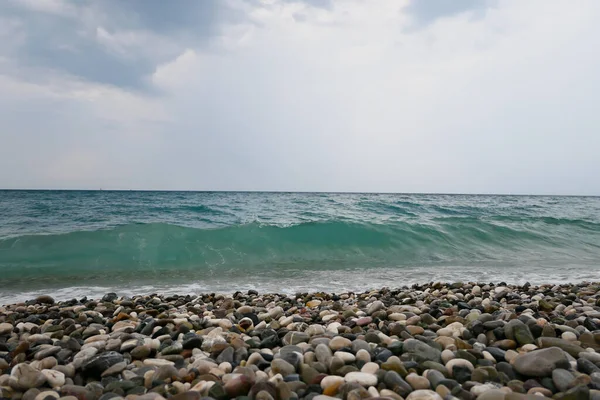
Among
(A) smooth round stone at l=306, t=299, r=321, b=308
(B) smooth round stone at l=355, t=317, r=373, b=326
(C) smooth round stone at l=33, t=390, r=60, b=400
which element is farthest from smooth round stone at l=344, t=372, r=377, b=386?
(A) smooth round stone at l=306, t=299, r=321, b=308

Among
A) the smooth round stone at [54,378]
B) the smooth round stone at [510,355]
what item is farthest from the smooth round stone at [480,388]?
the smooth round stone at [54,378]

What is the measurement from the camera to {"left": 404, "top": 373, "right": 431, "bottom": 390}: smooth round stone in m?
1.82

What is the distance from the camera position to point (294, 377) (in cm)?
194

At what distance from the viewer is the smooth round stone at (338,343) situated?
2.32m

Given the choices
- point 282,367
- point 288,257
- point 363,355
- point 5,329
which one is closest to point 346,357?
point 363,355

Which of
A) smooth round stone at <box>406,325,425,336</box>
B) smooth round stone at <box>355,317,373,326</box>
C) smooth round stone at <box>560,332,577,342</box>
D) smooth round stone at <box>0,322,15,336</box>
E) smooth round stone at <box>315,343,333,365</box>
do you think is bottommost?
smooth round stone at <box>0,322,15,336</box>

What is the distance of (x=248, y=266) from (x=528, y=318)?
5.67 metres

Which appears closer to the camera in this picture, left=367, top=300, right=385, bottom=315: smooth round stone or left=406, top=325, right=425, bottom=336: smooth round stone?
left=406, top=325, right=425, bottom=336: smooth round stone

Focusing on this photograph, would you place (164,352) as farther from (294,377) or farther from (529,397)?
(529,397)

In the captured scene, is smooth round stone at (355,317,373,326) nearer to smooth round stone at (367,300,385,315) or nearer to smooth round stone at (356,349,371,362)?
smooth round stone at (367,300,385,315)

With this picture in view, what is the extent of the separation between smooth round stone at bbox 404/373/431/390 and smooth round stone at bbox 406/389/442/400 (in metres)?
0.10

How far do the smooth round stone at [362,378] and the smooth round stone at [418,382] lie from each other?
19cm

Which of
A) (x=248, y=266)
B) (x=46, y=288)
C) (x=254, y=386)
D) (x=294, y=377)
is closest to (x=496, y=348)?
(x=294, y=377)

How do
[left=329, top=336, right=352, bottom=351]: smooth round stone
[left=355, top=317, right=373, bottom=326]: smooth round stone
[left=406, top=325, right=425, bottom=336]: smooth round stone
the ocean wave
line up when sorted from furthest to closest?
the ocean wave
[left=355, top=317, right=373, bottom=326]: smooth round stone
[left=406, top=325, right=425, bottom=336]: smooth round stone
[left=329, top=336, right=352, bottom=351]: smooth round stone
